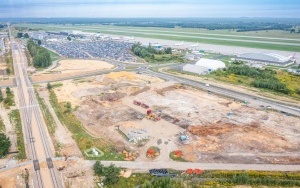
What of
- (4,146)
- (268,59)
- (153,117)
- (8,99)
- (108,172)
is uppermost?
(268,59)

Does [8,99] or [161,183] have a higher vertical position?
[8,99]

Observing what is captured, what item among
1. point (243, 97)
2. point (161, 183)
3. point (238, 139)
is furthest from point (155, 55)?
point (161, 183)

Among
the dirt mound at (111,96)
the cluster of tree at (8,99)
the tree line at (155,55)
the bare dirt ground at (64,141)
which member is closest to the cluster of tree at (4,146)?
the bare dirt ground at (64,141)

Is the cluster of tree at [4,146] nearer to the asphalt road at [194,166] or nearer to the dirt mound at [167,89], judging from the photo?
the asphalt road at [194,166]

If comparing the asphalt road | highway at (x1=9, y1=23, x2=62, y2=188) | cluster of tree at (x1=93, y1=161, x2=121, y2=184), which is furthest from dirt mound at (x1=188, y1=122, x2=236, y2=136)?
highway at (x1=9, y1=23, x2=62, y2=188)

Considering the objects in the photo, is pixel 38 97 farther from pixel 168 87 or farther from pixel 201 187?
pixel 201 187

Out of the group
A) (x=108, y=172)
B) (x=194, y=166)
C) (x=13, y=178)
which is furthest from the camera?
(x=194, y=166)

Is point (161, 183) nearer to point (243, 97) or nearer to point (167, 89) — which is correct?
point (243, 97)
